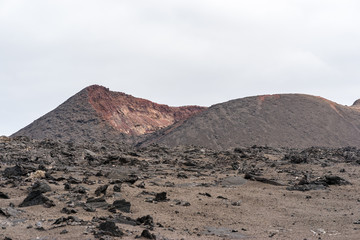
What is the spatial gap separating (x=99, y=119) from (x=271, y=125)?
3115 cm

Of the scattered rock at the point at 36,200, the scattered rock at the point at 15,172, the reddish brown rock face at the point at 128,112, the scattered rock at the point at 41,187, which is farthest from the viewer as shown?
the reddish brown rock face at the point at 128,112

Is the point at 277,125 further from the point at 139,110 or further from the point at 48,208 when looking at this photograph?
the point at 48,208

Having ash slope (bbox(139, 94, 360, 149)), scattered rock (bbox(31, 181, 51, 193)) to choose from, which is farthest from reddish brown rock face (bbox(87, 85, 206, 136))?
scattered rock (bbox(31, 181, 51, 193))

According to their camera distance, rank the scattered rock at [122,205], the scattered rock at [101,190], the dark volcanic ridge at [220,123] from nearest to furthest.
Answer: the scattered rock at [122,205] → the scattered rock at [101,190] → the dark volcanic ridge at [220,123]

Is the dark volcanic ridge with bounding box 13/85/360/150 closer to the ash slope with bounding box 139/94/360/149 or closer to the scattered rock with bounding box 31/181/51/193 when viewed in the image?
the ash slope with bounding box 139/94/360/149

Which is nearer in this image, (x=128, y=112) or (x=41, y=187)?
(x=41, y=187)

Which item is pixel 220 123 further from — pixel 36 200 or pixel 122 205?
pixel 36 200

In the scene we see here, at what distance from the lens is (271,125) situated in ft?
178

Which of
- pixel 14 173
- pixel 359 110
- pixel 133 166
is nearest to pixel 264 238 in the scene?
pixel 14 173

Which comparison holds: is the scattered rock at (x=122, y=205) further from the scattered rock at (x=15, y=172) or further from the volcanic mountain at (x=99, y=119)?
the volcanic mountain at (x=99, y=119)

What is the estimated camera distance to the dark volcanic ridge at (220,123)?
50.7 m

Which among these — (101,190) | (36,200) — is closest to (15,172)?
(36,200)

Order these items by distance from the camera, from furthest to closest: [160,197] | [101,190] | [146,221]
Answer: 1. [160,197]
2. [101,190]
3. [146,221]

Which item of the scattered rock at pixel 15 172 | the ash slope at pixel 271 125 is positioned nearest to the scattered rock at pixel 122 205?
the scattered rock at pixel 15 172
